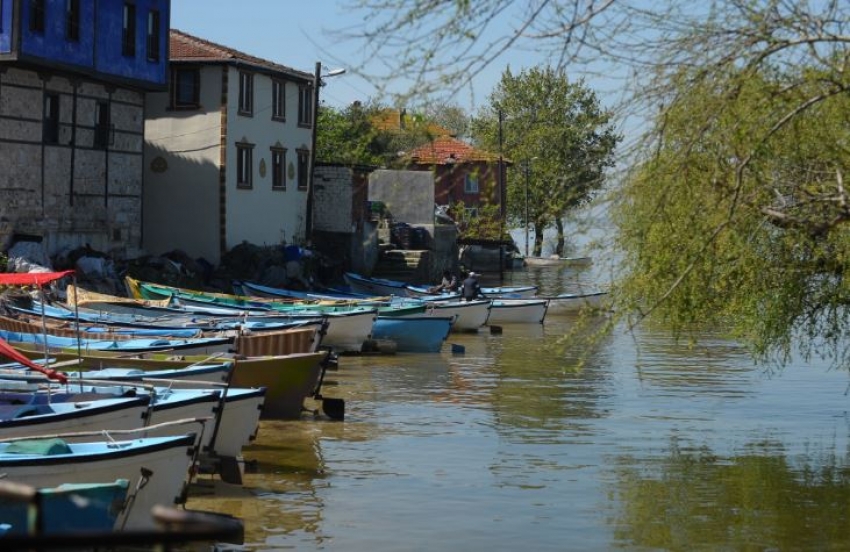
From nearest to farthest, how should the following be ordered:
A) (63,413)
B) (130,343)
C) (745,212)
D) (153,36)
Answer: (745,212)
(63,413)
(130,343)
(153,36)

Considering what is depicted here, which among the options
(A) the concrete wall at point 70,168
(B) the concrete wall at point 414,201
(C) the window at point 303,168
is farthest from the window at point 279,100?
(B) the concrete wall at point 414,201

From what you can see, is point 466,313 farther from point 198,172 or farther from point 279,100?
point 279,100

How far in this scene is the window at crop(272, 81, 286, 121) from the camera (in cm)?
4631

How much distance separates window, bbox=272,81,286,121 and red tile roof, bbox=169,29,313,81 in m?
0.59

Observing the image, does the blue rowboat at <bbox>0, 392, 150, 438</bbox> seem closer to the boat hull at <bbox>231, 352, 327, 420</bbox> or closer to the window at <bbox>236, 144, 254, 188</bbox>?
the boat hull at <bbox>231, 352, 327, 420</bbox>

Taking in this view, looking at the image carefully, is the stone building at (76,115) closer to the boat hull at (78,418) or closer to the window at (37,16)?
the window at (37,16)

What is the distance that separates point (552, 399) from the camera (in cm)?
2483

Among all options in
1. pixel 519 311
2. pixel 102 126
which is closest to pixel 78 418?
pixel 102 126

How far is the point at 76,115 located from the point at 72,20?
2795mm

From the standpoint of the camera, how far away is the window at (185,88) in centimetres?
4278

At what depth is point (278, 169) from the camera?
46.8 m

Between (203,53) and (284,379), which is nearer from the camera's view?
(284,379)

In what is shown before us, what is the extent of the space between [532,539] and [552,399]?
11.2 m

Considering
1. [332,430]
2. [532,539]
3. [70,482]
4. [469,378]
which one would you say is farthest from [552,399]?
[70,482]
